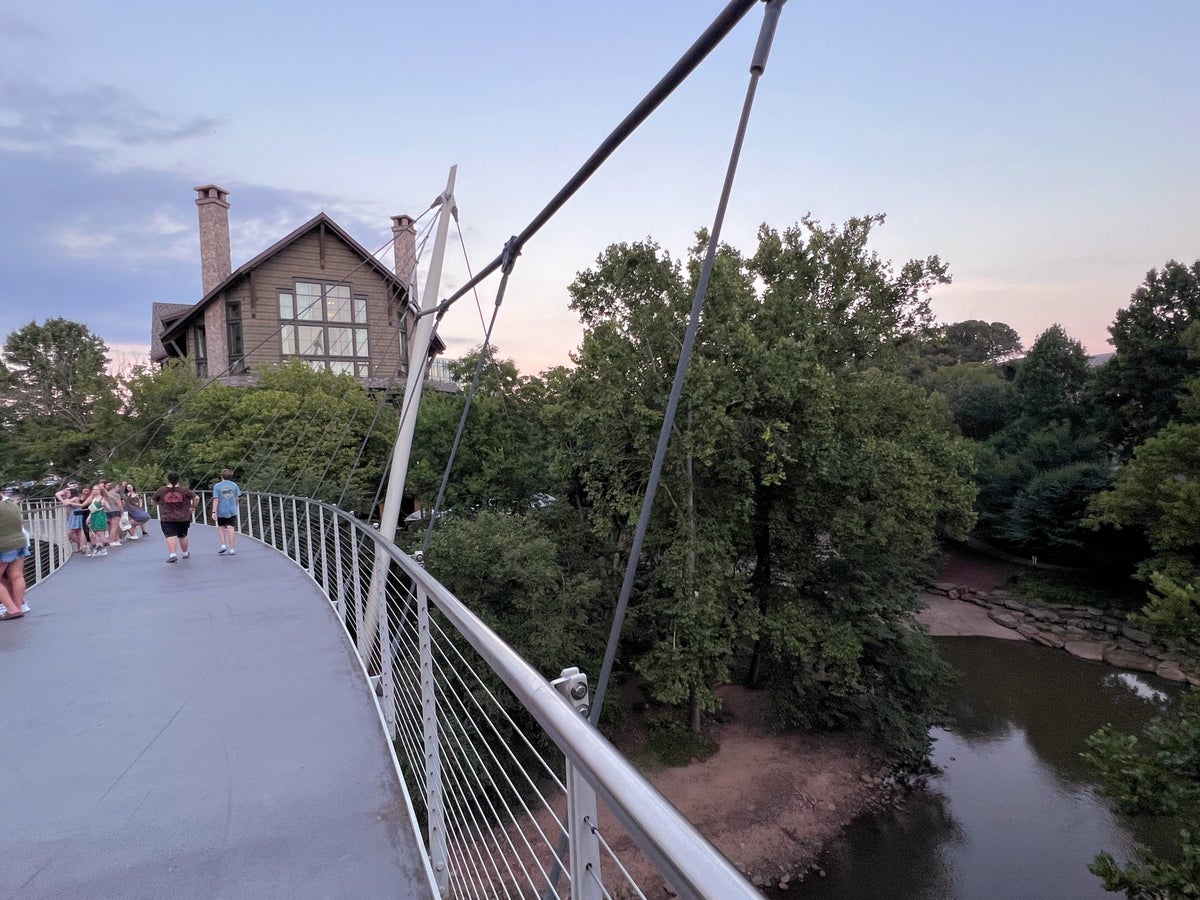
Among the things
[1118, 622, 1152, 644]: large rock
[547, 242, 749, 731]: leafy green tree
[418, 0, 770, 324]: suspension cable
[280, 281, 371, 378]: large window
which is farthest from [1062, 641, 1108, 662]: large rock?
[280, 281, 371, 378]: large window

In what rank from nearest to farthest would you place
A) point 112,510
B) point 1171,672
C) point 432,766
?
point 432,766 < point 112,510 < point 1171,672

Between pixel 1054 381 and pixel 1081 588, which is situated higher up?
pixel 1054 381

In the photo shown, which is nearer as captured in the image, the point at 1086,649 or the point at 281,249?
the point at 1086,649

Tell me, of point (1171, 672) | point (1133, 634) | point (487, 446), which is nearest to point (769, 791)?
point (487, 446)

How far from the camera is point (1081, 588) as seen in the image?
2617cm

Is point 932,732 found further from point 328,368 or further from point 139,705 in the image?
point 328,368

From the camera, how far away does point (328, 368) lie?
22344 millimetres

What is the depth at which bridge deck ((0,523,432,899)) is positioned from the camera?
238 cm

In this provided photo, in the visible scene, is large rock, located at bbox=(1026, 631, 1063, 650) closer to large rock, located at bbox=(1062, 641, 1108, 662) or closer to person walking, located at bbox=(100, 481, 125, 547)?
large rock, located at bbox=(1062, 641, 1108, 662)

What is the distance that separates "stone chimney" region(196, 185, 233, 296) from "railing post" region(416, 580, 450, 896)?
26058mm

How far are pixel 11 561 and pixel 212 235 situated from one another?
22556mm

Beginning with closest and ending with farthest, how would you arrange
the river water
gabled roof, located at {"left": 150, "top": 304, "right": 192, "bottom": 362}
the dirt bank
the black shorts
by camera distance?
1. the black shorts
2. the river water
3. the dirt bank
4. gabled roof, located at {"left": 150, "top": 304, "right": 192, "bottom": 362}

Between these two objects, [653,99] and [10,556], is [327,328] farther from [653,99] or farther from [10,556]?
[653,99]

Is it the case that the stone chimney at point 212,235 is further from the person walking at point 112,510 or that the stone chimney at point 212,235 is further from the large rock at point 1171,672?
the large rock at point 1171,672
